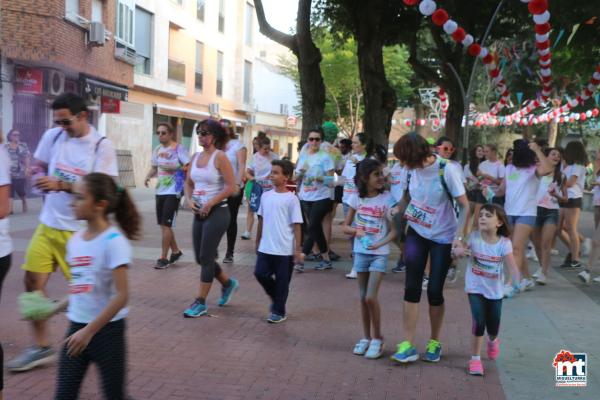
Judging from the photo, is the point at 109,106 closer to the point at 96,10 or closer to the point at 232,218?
the point at 96,10

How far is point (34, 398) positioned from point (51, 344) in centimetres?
98

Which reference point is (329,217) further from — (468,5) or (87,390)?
(468,5)

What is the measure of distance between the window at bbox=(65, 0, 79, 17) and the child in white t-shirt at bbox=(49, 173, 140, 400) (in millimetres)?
17416

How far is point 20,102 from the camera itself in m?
18.9

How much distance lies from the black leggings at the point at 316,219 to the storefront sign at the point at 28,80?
11.9 metres

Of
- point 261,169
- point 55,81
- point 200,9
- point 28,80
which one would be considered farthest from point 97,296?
point 200,9

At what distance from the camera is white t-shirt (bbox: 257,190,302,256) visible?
20.5 ft

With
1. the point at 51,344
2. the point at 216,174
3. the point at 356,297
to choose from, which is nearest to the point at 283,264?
the point at 216,174

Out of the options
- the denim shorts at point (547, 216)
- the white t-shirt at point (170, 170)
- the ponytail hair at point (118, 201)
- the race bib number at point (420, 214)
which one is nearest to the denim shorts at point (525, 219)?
the denim shorts at point (547, 216)

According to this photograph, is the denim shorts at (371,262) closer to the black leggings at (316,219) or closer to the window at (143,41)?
the black leggings at (316,219)

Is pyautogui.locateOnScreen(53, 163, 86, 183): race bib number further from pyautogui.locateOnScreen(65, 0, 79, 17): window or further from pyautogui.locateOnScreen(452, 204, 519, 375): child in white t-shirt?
pyautogui.locateOnScreen(65, 0, 79, 17): window

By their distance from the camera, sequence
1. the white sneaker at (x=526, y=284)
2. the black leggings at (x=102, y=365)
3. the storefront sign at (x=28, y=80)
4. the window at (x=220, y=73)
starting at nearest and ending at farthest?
the black leggings at (x=102, y=365)
the white sneaker at (x=526, y=284)
the storefront sign at (x=28, y=80)
the window at (x=220, y=73)

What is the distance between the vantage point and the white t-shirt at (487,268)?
16.7 feet

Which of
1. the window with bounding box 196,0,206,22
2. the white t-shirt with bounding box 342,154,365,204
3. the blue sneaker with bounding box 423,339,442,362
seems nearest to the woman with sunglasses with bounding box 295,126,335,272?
the white t-shirt with bounding box 342,154,365,204
